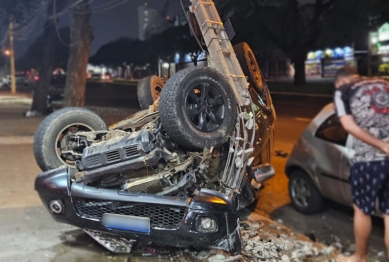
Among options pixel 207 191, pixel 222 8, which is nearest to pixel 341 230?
pixel 207 191

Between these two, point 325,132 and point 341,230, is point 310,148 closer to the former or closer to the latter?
point 325,132

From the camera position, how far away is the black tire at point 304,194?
6363 mm

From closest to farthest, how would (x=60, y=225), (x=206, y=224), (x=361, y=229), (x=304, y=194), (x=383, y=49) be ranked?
(x=361, y=229)
(x=206, y=224)
(x=60, y=225)
(x=304, y=194)
(x=383, y=49)

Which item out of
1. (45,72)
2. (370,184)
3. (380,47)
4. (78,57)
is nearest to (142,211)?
(370,184)

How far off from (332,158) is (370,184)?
2355 millimetres

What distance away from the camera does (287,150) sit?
33.7 ft

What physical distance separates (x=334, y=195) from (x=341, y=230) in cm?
43

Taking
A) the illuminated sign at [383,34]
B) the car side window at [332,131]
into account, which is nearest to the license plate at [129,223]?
the car side window at [332,131]

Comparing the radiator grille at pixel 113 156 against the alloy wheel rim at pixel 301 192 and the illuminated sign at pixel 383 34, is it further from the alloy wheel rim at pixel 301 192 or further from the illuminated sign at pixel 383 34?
the illuminated sign at pixel 383 34

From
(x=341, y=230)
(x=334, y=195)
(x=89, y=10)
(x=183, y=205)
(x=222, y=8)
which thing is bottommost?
(x=341, y=230)

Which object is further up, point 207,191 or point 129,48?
point 129,48

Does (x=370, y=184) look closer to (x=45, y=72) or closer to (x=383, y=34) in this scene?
(x=45, y=72)

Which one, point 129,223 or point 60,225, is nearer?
point 129,223

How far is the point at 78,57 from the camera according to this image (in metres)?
14.9
